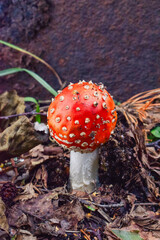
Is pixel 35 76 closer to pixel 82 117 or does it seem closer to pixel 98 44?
pixel 98 44

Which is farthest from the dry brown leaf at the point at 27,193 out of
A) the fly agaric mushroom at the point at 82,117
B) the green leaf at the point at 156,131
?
the green leaf at the point at 156,131

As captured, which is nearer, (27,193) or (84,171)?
(27,193)

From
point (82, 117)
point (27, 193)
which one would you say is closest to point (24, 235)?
point (27, 193)

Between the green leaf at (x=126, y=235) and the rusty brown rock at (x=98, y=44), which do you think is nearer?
the green leaf at (x=126, y=235)

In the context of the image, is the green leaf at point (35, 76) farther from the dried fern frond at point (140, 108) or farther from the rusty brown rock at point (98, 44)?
the dried fern frond at point (140, 108)

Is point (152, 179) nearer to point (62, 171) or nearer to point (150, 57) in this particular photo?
point (62, 171)

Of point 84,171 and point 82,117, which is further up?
point 82,117
